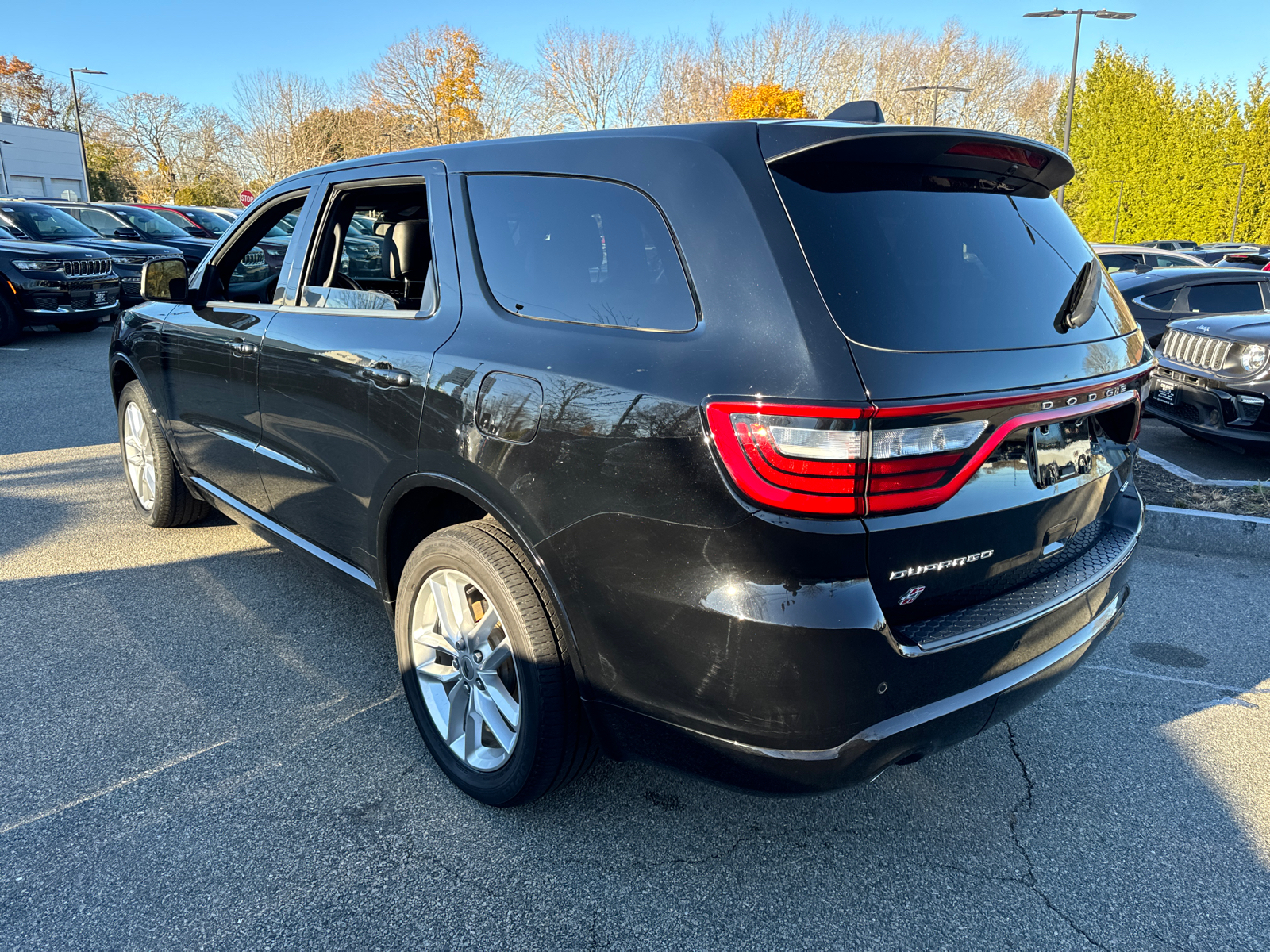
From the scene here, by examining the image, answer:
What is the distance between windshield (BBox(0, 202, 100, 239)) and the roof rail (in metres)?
14.3

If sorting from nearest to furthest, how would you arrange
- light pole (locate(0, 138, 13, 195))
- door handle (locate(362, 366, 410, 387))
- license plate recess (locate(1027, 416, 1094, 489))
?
license plate recess (locate(1027, 416, 1094, 489))
door handle (locate(362, 366, 410, 387))
light pole (locate(0, 138, 13, 195))

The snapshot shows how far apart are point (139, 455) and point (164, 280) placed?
1.13 metres

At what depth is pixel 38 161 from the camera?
167 feet

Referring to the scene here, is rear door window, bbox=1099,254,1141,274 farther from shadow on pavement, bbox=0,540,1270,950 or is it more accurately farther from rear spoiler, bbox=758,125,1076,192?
rear spoiler, bbox=758,125,1076,192

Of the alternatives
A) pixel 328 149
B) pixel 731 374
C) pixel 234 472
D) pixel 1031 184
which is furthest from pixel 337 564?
pixel 328 149

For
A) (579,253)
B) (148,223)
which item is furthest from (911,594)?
(148,223)

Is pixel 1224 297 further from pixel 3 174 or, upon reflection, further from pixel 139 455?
pixel 3 174

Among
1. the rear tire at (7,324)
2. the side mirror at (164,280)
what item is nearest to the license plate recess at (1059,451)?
the side mirror at (164,280)

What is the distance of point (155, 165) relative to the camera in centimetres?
5559

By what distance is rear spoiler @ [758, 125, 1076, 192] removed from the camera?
6.49 ft

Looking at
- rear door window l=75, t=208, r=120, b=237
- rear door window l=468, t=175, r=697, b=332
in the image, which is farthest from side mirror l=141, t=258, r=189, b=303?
rear door window l=75, t=208, r=120, b=237

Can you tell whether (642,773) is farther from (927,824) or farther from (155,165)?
(155,165)

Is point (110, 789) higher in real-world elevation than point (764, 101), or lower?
lower

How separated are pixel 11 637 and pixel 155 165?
62370 mm
